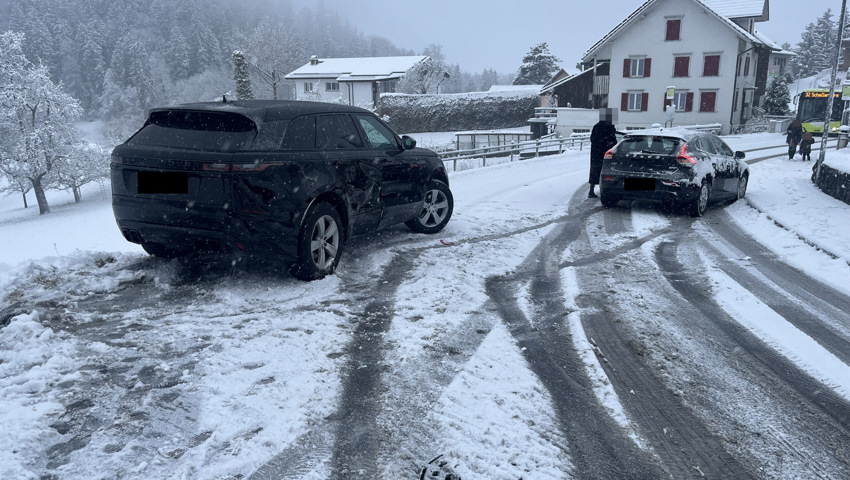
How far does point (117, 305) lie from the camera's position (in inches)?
206

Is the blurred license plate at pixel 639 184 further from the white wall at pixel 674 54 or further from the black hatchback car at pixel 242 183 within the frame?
the white wall at pixel 674 54

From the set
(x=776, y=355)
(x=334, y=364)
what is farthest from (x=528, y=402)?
(x=776, y=355)

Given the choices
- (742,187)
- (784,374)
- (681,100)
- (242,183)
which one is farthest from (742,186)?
(681,100)

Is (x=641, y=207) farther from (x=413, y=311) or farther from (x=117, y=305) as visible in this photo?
(x=117, y=305)

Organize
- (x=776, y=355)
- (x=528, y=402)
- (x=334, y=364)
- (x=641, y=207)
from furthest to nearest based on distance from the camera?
(x=641, y=207) < (x=776, y=355) < (x=334, y=364) < (x=528, y=402)

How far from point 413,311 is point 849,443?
3309 millimetres

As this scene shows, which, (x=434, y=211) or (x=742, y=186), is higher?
(x=434, y=211)

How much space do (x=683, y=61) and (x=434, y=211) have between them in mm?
41136

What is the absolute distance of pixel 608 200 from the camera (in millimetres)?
11617

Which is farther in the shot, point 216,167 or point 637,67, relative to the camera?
point 637,67

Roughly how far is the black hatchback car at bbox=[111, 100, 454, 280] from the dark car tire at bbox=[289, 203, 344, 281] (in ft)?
0.04

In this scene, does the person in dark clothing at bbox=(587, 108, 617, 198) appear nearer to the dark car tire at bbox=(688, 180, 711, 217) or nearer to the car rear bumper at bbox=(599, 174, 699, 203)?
the car rear bumper at bbox=(599, 174, 699, 203)

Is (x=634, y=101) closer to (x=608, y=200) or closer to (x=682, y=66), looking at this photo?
(x=682, y=66)

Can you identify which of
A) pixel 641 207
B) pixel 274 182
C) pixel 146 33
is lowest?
pixel 641 207
